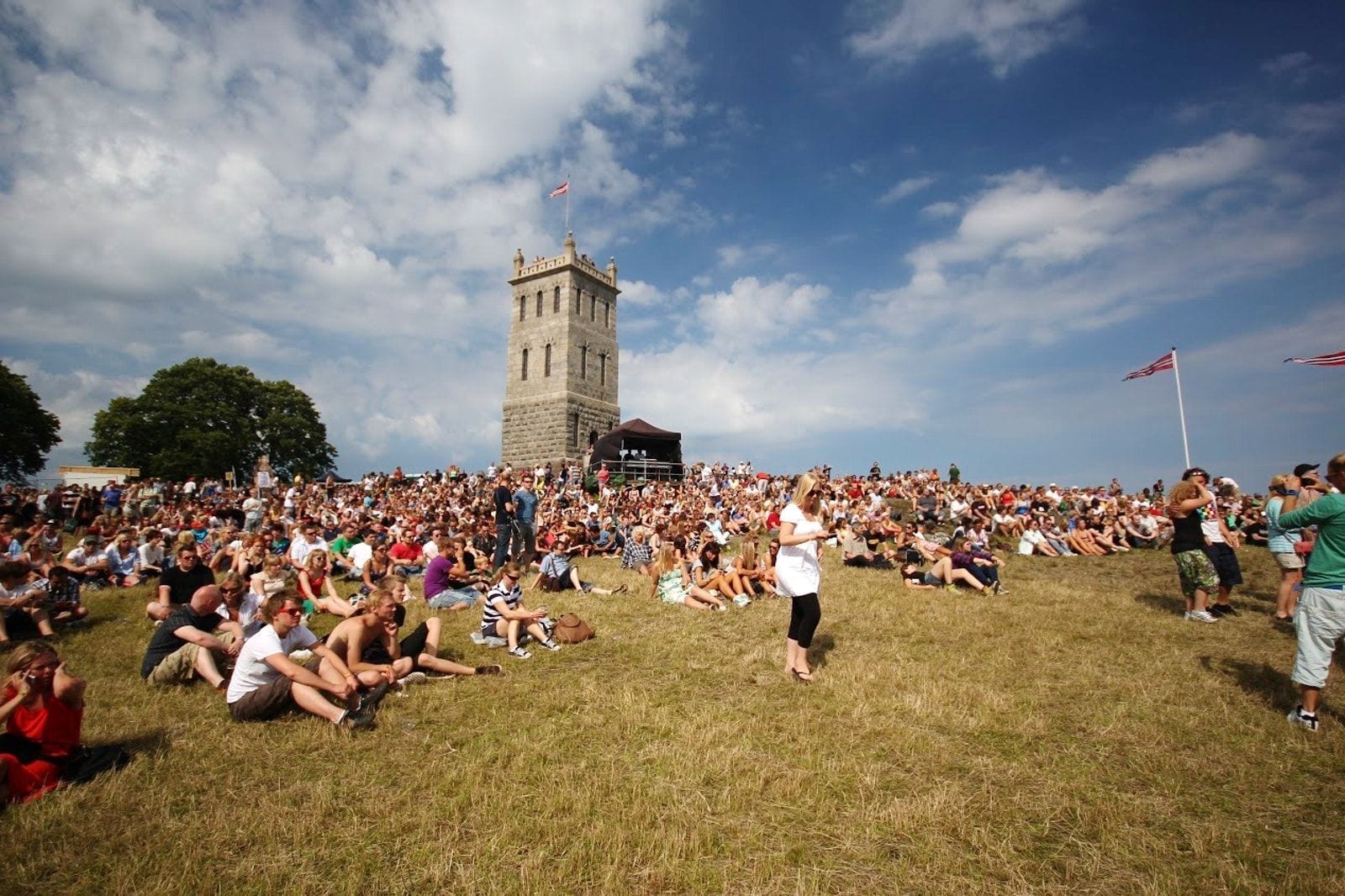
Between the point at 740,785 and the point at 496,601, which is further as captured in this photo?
the point at 496,601

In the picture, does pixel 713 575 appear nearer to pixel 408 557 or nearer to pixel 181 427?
pixel 408 557

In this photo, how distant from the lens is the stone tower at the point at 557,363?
36344 millimetres

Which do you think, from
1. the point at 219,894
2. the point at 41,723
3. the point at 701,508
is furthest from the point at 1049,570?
the point at 41,723

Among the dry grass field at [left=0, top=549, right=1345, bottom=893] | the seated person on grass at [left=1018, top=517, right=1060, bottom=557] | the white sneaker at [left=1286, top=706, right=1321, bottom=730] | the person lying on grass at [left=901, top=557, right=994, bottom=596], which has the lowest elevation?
the dry grass field at [left=0, top=549, right=1345, bottom=893]

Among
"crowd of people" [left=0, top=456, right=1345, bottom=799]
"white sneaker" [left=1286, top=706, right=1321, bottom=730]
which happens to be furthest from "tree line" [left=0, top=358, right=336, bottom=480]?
"white sneaker" [left=1286, top=706, right=1321, bottom=730]

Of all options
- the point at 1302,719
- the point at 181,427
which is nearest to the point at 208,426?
the point at 181,427

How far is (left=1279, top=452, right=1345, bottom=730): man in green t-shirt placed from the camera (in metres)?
4.52

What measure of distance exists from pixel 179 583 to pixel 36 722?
4.16 m

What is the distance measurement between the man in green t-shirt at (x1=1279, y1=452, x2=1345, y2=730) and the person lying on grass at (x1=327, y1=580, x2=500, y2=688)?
6.82m

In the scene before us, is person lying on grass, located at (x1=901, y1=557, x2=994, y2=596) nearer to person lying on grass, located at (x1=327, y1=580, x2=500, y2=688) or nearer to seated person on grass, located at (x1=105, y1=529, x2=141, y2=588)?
person lying on grass, located at (x1=327, y1=580, x2=500, y2=688)

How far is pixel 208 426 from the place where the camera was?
3806 centimetres

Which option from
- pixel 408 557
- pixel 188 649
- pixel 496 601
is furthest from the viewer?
pixel 408 557

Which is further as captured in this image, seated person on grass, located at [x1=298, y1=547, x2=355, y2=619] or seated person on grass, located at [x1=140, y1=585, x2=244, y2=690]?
seated person on grass, located at [x1=298, y1=547, x2=355, y2=619]

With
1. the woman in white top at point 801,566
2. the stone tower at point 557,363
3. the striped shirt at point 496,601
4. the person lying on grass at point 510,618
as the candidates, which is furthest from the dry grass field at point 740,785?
the stone tower at point 557,363
